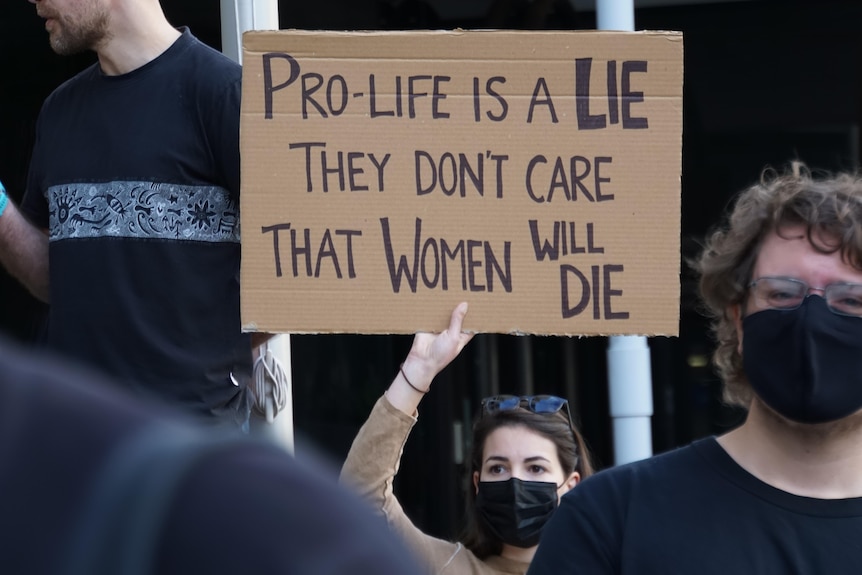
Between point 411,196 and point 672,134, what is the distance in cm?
51

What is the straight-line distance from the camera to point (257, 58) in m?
2.76

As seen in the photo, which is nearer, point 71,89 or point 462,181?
point 462,181

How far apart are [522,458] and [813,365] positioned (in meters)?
1.27

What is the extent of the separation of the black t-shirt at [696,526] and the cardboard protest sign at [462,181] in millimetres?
578

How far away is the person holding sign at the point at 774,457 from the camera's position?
205cm

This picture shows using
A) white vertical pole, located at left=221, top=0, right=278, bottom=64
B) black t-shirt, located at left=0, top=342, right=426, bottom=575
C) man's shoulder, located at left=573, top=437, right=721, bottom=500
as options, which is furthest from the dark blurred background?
black t-shirt, located at left=0, top=342, right=426, bottom=575

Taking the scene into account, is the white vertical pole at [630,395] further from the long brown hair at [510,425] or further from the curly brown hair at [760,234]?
the curly brown hair at [760,234]

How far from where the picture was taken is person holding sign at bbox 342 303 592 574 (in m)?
2.97

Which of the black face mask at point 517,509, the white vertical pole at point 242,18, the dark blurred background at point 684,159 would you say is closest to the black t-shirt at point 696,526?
the black face mask at point 517,509

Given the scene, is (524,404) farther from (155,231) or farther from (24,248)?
(24,248)

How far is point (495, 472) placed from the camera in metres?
3.35

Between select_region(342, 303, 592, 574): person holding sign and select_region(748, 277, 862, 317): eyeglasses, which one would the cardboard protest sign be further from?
select_region(748, 277, 862, 317): eyeglasses

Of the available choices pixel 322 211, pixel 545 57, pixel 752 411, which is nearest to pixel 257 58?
pixel 322 211

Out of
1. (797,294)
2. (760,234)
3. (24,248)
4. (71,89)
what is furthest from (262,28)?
(797,294)
